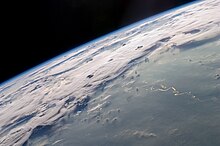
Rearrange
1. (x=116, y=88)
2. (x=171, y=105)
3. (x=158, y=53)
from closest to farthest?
1. (x=171, y=105)
2. (x=116, y=88)
3. (x=158, y=53)

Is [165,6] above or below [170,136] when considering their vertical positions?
above

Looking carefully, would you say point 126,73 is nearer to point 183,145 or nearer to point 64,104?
point 64,104

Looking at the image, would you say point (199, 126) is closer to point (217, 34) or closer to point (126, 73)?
point (126, 73)

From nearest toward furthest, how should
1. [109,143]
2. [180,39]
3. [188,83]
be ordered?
1. [109,143]
2. [188,83]
3. [180,39]

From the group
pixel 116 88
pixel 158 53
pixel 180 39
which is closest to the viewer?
pixel 116 88

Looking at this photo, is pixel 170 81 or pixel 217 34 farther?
pixel 217 34

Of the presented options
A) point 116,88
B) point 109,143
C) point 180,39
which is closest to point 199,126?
point 109,143

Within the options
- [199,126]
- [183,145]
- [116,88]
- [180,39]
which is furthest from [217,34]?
[183,145]
